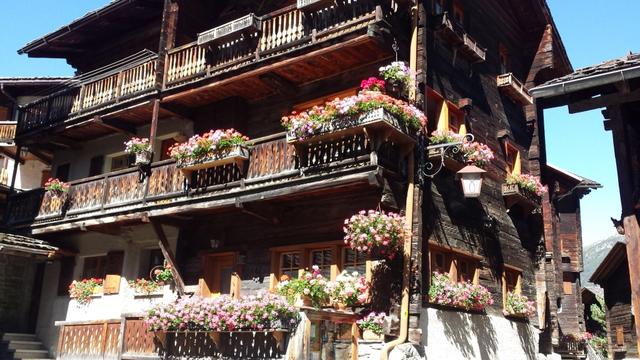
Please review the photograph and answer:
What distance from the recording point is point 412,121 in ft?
42.2

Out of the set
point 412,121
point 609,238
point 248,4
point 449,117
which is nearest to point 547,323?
point 449,117

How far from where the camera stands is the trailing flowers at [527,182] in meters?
17.7

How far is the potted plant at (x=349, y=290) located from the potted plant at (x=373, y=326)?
38cm

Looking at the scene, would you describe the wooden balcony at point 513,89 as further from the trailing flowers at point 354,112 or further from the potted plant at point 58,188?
the potted plant at point 58,188

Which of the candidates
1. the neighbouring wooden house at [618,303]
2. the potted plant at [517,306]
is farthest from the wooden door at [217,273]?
the neighbouring wooden house at [618,303]

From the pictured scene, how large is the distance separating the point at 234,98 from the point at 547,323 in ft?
34.1

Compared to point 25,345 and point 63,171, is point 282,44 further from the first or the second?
point 25,345

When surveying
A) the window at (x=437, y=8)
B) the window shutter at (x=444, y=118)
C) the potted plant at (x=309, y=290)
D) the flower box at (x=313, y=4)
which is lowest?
the potted plant at (x=309, y=290)

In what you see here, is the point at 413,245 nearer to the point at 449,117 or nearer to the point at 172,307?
the point at 449,117

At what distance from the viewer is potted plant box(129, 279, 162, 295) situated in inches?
679

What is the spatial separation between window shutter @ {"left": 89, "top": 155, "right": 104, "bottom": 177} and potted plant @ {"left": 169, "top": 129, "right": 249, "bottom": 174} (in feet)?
21.1

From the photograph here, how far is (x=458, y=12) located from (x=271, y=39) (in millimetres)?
→ 5394

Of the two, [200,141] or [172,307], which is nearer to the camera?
[172,307]

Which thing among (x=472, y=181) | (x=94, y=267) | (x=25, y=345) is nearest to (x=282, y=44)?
(x=472, y=181)
